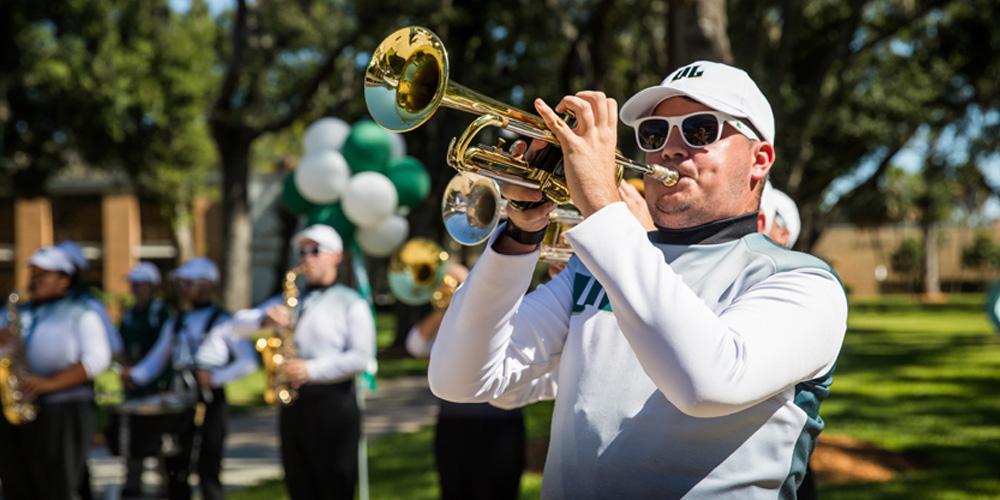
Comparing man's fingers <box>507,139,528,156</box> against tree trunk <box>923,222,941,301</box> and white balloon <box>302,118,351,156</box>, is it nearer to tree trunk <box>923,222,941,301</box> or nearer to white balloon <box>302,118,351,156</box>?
white balloon <box>302,118,351,156</box>

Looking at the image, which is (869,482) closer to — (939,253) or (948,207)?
(948,207)

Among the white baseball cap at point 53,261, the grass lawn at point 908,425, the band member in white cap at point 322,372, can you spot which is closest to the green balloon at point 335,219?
the band member in white cap at point 322,372

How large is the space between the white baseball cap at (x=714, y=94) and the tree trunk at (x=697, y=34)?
539 cm

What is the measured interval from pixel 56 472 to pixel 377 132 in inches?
152

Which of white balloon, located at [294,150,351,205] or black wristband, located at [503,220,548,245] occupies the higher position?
black wristband, located at [503,220,548,245]

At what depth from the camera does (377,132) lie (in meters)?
8.93

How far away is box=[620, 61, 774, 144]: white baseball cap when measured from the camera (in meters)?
2.34

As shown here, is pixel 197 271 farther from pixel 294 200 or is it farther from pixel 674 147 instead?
pixel 674 147

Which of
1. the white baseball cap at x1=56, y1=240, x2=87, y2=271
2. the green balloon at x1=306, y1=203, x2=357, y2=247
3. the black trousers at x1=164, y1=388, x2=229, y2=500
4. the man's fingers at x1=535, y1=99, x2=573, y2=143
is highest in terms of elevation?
the man's fingers at x1=535, y1=99, x2=573, y2=143

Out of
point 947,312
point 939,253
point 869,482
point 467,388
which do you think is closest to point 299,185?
point 869,482

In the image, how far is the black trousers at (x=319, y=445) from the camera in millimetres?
6172

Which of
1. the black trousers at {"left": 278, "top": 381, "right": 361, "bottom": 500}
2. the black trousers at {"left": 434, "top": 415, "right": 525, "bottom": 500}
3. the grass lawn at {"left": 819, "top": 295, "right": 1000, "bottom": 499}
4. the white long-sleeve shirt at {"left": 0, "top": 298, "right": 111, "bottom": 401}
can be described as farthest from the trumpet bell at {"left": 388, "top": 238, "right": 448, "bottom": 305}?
the grass lawn at {"left": 819, "top": 295, "right": 1000, "bottom": 499}

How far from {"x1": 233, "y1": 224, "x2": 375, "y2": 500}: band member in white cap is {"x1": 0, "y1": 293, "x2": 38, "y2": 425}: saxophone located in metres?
1.55

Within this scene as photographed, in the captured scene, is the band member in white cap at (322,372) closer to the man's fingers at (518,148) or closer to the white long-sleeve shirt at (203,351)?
the white long-sleeve shirt at (203,351)
